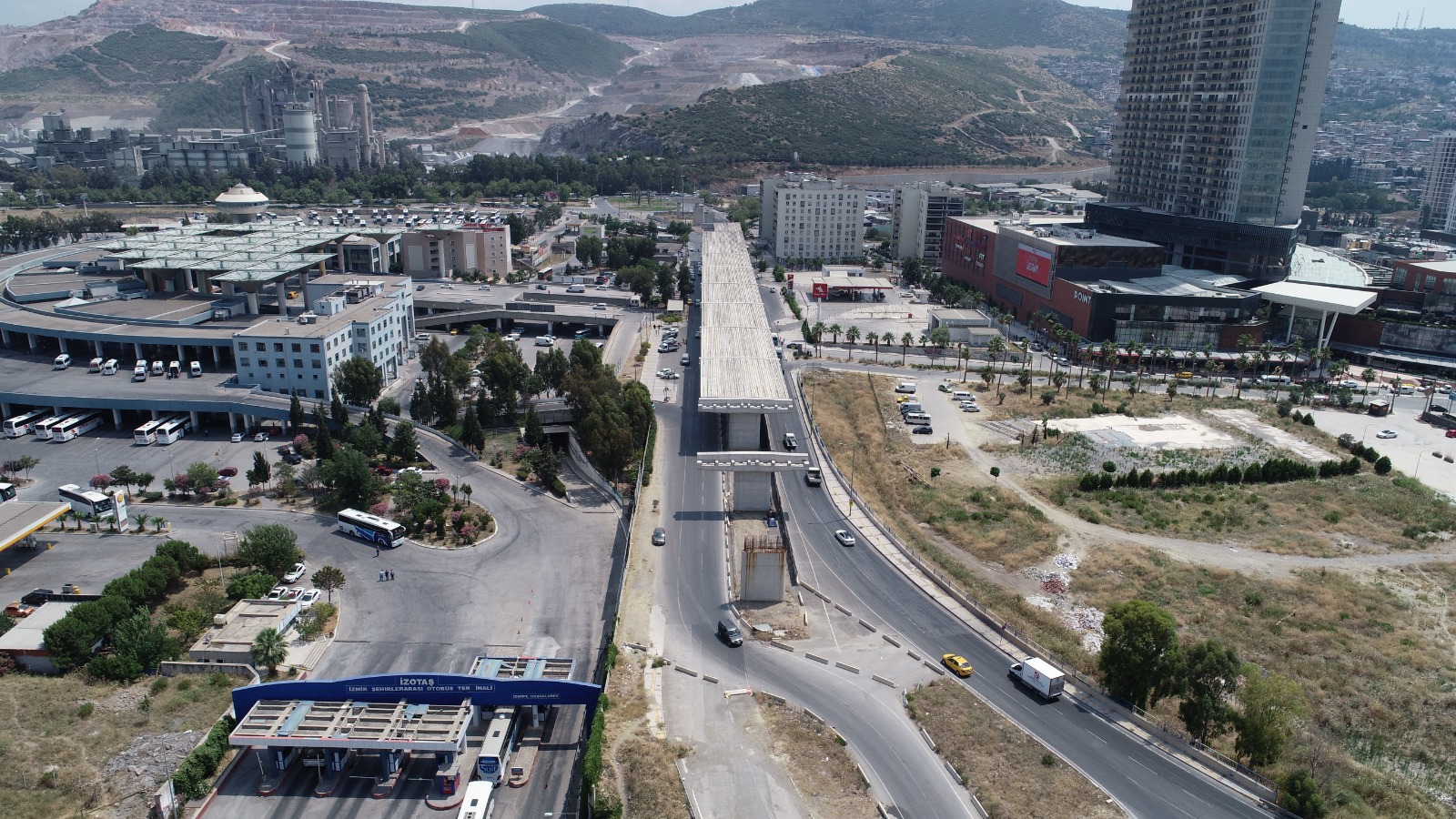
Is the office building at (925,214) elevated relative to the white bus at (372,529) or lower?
elevated

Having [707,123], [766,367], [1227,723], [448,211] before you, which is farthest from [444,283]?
[707,123]

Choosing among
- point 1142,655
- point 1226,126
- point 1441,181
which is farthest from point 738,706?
point 1441,181

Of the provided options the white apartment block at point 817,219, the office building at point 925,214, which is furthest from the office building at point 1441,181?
the white apartment block at point 817,219

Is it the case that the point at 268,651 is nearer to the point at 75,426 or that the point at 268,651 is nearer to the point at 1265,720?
the point at 1265,720

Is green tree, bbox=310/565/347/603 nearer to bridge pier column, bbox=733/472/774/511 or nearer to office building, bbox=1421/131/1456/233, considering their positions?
bridge pier column, bbox=733/472/774/511

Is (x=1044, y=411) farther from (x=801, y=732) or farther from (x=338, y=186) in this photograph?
(x=338, y=186)

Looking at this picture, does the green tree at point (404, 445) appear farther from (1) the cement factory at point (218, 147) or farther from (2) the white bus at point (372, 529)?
(1) the cement factory at point (218, 147)

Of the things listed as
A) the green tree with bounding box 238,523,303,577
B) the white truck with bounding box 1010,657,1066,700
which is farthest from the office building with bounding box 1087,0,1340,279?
the green tree with bounding box 238,523,303,577

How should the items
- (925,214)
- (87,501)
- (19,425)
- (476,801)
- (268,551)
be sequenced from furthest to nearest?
(925,214) < (19,425) < (87,501) < (268,551) < (476,801)
